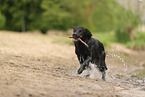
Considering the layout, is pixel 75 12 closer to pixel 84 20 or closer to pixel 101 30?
pixel 84 20

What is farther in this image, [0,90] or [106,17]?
[106,17]

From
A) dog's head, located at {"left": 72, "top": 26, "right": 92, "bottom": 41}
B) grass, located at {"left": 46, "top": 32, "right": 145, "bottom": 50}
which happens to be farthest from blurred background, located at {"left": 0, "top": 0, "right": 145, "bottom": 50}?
dog's head, located at {"left": 72, "top": 26, "right": 92, "bottom": 41}

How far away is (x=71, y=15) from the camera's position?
2247 cm

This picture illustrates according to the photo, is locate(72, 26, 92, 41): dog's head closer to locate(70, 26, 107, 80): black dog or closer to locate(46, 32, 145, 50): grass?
locate(70, 26, 107, 80): black dog

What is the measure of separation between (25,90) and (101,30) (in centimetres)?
2022

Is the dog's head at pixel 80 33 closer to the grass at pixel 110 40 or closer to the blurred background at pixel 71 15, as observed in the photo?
the grass at pixel 110 40

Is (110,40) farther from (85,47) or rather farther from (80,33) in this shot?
(80,33)

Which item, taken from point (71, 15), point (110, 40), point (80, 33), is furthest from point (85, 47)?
point (71, 15)

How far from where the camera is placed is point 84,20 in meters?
22.9

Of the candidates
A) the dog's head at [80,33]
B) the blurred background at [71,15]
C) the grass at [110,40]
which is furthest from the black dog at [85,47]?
the blurred background at [71,15]

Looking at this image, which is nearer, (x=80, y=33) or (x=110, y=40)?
(x=80, y=33)

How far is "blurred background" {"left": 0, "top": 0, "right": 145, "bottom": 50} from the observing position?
69.8ft

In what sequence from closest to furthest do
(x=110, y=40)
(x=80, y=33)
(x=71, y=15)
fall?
(x=80, y=33), (x=110, y=40), (x=71, y=15)

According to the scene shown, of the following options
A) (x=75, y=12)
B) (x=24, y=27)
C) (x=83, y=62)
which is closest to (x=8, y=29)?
(x=24, y=27)
